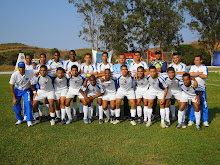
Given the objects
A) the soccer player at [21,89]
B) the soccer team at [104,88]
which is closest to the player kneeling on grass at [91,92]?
the soccer team at [104,88]

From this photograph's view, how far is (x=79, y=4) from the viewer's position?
2967 cm

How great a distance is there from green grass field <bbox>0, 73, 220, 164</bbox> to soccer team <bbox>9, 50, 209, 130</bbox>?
0.45 metres

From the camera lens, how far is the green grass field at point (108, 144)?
4.02 metres

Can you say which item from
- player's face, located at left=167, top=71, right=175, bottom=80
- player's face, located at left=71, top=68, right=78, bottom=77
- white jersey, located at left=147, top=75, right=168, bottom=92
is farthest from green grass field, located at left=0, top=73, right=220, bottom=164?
player's face, located at left=71, top=68, right=78, bottom=77

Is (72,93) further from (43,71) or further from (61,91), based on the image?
(43,71)

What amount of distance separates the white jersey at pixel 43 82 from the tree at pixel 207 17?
3914 cm

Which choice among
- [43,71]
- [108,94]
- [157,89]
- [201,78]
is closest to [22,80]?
[43,71]

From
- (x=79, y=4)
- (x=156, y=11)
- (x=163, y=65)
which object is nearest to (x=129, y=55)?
(x=79, y=4)

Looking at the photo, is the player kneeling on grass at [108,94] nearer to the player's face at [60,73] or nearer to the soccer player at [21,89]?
the player's face at [60,73]

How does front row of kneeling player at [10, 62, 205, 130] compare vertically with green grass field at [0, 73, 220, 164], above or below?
above

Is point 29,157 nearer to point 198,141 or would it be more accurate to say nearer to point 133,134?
point 133,134

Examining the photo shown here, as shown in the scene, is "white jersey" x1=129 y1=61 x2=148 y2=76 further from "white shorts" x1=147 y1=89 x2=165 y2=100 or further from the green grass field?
the green grass field

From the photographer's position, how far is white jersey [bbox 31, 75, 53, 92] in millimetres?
6387

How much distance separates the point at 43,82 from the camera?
6.39 metres
